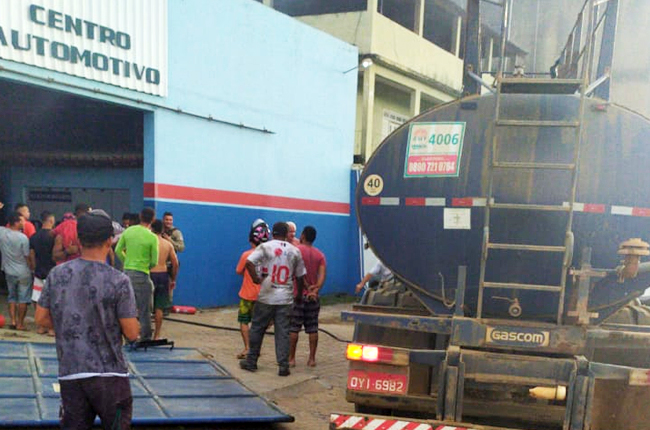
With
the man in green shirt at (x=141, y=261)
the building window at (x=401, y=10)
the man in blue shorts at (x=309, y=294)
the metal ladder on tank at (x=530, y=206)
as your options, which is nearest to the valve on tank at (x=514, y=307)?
the metal ladder on tank at (x=530, y=206)

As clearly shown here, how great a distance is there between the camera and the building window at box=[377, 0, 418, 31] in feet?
60.8

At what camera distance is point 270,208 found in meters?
12.2

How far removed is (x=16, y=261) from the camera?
788 cm

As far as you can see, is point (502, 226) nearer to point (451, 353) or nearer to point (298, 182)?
point (451, 353)

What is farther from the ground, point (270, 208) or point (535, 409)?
point (270, 208)

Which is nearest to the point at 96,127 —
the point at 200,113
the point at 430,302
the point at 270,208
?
the point at 200,113

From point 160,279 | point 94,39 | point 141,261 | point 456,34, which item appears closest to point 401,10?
point 456,34

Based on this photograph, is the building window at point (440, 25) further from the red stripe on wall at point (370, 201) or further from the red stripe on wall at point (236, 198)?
the red stripe on wall at point (370, 201)

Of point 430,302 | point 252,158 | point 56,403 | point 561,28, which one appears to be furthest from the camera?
point 252,158

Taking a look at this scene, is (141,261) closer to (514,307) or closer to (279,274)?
(279,274)

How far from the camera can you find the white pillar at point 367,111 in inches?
612

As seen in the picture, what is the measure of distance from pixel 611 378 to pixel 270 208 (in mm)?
8989

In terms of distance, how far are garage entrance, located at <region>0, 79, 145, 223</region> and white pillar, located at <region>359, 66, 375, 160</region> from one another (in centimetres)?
614

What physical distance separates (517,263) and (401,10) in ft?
54.7
